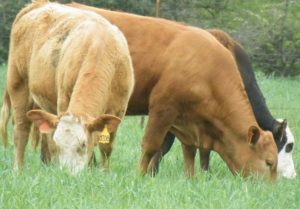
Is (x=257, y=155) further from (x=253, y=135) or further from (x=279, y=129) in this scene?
(x=279, y=129)

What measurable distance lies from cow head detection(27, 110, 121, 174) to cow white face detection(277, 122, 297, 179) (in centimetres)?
287

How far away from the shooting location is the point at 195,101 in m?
9.37

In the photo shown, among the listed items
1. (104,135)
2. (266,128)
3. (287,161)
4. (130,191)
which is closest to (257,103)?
(266,128)

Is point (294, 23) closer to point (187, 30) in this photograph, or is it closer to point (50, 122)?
point (187, 30)

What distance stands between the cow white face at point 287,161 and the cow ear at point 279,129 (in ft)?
0.68

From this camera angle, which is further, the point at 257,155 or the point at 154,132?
the point at 154,132

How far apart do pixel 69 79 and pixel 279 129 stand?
2839 millimetres

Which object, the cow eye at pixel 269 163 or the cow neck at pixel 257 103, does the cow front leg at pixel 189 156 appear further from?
the cow eye at pixel 269 163

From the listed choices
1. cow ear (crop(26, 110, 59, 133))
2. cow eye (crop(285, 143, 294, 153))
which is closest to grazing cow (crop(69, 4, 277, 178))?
cow eye (crop(285, 143, 294, 153))

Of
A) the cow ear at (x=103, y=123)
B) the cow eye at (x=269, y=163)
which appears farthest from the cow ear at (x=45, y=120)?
the cow eye at (x=269, y=163)

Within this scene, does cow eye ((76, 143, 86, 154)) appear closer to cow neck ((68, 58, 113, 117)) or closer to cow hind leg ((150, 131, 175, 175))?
cow neck ((68, 58, 113, 117))

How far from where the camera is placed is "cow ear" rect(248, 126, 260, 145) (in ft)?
29.1

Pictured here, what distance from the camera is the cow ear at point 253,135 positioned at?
8875 mm

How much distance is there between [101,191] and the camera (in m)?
6.65
